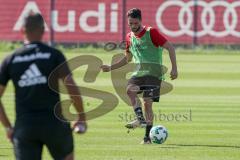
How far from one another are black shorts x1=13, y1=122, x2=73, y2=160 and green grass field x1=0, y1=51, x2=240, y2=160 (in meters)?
4.44

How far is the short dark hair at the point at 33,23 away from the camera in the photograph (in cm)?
811

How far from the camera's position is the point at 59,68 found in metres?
8.36

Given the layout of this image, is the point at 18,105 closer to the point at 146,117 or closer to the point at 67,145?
the point at 67,145

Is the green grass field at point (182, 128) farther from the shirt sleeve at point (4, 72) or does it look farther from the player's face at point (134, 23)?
the shirt sleeve at point (4, 72)

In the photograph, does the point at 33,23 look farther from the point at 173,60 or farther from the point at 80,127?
the point at 173,60

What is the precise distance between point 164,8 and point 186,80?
15.9m

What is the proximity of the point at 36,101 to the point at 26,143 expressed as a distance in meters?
0.40

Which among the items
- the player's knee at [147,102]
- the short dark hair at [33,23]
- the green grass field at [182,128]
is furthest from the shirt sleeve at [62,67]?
the player's knee at [147,102]

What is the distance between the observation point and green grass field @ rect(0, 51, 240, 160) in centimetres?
1323

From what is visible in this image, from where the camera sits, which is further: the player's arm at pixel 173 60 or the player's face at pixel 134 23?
the player's face at pixel 134 23

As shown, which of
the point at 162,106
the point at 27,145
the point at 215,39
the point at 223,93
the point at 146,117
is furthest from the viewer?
the point at 215,39

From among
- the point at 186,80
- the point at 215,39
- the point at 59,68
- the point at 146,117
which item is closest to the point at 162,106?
A: the point at 146,117

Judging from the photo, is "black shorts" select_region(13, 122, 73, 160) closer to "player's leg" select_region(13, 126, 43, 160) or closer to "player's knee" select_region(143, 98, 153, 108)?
"player's leg" select_region(13, 126, 43, 160)

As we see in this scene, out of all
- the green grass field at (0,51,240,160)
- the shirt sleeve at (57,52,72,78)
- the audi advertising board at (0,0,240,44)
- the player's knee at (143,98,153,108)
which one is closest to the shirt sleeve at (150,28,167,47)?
the player's knee at (143,98,153,108)
